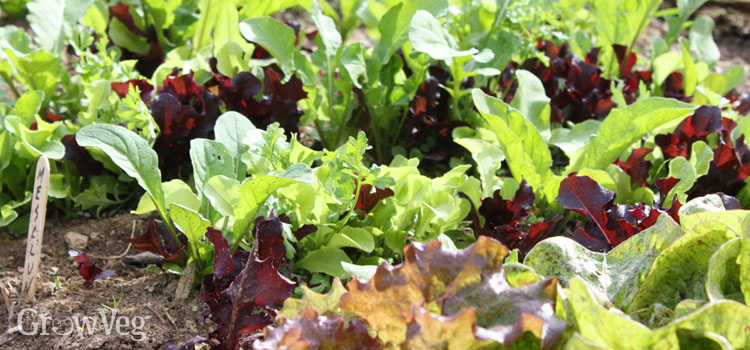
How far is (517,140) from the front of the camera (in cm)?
207

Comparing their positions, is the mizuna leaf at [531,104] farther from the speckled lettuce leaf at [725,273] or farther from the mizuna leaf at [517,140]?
the speckled lettuce leaf at [725,273]

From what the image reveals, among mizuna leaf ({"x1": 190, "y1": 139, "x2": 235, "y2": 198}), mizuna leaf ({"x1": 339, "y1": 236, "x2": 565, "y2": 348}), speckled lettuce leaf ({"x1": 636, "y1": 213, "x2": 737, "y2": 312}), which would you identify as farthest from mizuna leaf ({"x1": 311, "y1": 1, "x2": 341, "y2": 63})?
speckled lettuce leaf ({"x1": 636, "y1": 213, "x2": 737, "y2": 312})

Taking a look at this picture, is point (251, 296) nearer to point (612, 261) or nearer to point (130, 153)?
point (130, 153)

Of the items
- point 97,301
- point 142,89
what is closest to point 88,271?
point 97,301

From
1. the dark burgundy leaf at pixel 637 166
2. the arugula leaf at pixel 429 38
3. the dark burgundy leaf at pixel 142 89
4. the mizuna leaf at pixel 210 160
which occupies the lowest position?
the dark burgundy leaf at pixel 142 89

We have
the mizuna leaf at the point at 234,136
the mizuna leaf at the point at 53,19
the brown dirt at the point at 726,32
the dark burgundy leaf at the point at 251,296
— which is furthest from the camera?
the brown dirt at the point at 726,32

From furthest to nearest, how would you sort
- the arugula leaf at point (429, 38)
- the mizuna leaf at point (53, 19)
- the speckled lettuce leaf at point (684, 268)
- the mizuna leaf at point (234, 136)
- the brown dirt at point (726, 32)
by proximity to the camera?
1. the brown dirt at point (726, 32)
2. the mizuna leaf at point (53, 19)
3. the arugula leaf at point (429, 38)
4. the mizuna leaf at point (234, 136)
5. the speckled lettuce leaf at point (684, 268)

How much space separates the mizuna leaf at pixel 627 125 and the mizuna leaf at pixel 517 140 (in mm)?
161

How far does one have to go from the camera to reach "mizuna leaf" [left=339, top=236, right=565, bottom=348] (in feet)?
4.14

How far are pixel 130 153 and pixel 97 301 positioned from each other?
0.41 m

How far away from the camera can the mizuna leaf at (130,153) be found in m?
1.78

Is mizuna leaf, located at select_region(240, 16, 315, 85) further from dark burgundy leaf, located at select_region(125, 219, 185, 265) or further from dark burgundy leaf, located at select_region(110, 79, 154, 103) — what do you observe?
dark burgundy leaf, located at select_region(125, 219, 185, 265)

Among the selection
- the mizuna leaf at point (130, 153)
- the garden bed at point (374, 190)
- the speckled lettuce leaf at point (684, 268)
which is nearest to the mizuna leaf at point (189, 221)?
the garden bed at point (374, 190)

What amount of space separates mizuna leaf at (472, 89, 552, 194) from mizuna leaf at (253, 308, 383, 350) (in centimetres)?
91
